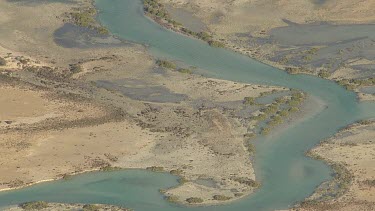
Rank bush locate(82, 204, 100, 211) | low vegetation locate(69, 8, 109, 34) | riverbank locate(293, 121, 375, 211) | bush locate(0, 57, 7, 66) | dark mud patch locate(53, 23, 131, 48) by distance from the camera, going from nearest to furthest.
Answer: bush locate(82, 204, 100, 211) → riverbank locate(293, 121, 375, 211) → bush locate(0, 57, 7, 66) → dark mud patch locate(53, 23, 131, 48) → low vegetation locate(69, 8, 109, 34)

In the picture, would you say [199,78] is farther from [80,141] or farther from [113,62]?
[80,141]

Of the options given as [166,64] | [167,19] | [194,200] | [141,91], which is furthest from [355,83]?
[194,200]

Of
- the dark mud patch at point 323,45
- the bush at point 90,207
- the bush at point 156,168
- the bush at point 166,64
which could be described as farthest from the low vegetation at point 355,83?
the bush at point 90,207

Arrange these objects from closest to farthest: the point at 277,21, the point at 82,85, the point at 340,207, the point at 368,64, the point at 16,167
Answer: the point at 340,207, the point at 16,167, the point at 82,85, the point at 368,64, the point at 277,21

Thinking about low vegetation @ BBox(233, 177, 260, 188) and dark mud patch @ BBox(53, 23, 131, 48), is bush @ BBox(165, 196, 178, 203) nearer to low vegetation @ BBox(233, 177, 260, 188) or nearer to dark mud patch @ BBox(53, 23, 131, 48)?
low vegetation @ BBox(233, 177, 260, 188)

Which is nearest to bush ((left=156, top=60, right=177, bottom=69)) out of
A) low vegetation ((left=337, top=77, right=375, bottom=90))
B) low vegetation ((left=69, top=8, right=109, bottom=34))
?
low vegetation ((left=69, top=8, right=109, bottom=34))

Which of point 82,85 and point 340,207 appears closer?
point 340,207

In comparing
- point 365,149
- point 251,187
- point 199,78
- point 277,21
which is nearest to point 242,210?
point 251,187
